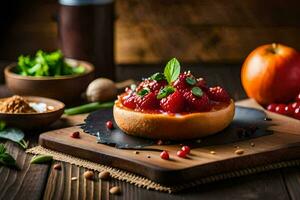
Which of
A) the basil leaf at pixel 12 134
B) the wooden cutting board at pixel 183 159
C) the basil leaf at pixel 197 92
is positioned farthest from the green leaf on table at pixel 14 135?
the basil leaf at pixel 197 92

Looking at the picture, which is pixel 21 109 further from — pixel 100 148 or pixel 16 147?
pixel 100 148

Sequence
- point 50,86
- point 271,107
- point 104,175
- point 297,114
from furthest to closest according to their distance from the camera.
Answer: point 50,86 → point 271,107 → point 297,114 → point 104,175

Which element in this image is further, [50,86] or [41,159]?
[50,86]

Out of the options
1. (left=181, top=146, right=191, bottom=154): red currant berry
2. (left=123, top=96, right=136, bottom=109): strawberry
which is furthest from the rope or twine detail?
(left=123, top=96, right=136, bottom=109): strawberry

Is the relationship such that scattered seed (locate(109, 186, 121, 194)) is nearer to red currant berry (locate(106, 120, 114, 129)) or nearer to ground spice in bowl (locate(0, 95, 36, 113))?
red currant berry (locate(106, 120, 114, 129))

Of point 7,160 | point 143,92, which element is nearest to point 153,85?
point 143,92

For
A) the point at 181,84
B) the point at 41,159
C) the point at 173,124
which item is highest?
the point at 181,84

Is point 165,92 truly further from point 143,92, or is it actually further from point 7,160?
point 7,160
